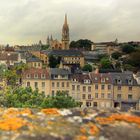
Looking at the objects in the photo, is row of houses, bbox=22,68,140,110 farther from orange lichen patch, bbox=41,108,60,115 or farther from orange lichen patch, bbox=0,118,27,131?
orange lichen patch, bbox=0,118,27,131

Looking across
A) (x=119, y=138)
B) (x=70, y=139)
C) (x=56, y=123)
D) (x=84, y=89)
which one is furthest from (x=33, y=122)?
(x=84, y=89)

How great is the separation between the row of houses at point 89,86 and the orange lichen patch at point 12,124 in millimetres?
89158

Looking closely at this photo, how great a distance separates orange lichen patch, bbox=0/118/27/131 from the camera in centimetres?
608

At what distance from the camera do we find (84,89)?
317ft

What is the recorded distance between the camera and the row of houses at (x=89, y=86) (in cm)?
9550

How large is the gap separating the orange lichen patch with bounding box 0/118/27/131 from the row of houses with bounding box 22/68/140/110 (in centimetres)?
8916

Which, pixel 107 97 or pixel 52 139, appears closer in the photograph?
pixel 52 139

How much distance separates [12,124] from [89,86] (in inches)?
3563

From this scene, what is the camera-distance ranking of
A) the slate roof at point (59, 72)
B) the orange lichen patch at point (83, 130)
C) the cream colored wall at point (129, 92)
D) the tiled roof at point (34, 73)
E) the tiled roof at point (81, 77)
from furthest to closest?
the slate roof at point (59, 72)
the tiled roof at point (81, 77)
the tiled roof at point (34, 73)
the cream colored wall at point (129, 92)
the orange lichen patch at point (83, 130)

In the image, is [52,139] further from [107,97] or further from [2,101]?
[107,97]

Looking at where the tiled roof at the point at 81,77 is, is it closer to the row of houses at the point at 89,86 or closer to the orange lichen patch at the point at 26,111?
the row of houses at the point at 89,86

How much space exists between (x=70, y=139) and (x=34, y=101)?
46.4m

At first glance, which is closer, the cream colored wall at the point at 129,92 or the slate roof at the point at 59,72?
the cream colored wall at the point at 129,92

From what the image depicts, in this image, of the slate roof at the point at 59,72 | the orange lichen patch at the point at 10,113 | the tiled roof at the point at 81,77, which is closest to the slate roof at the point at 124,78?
the tiled roof at the point at 81,77
